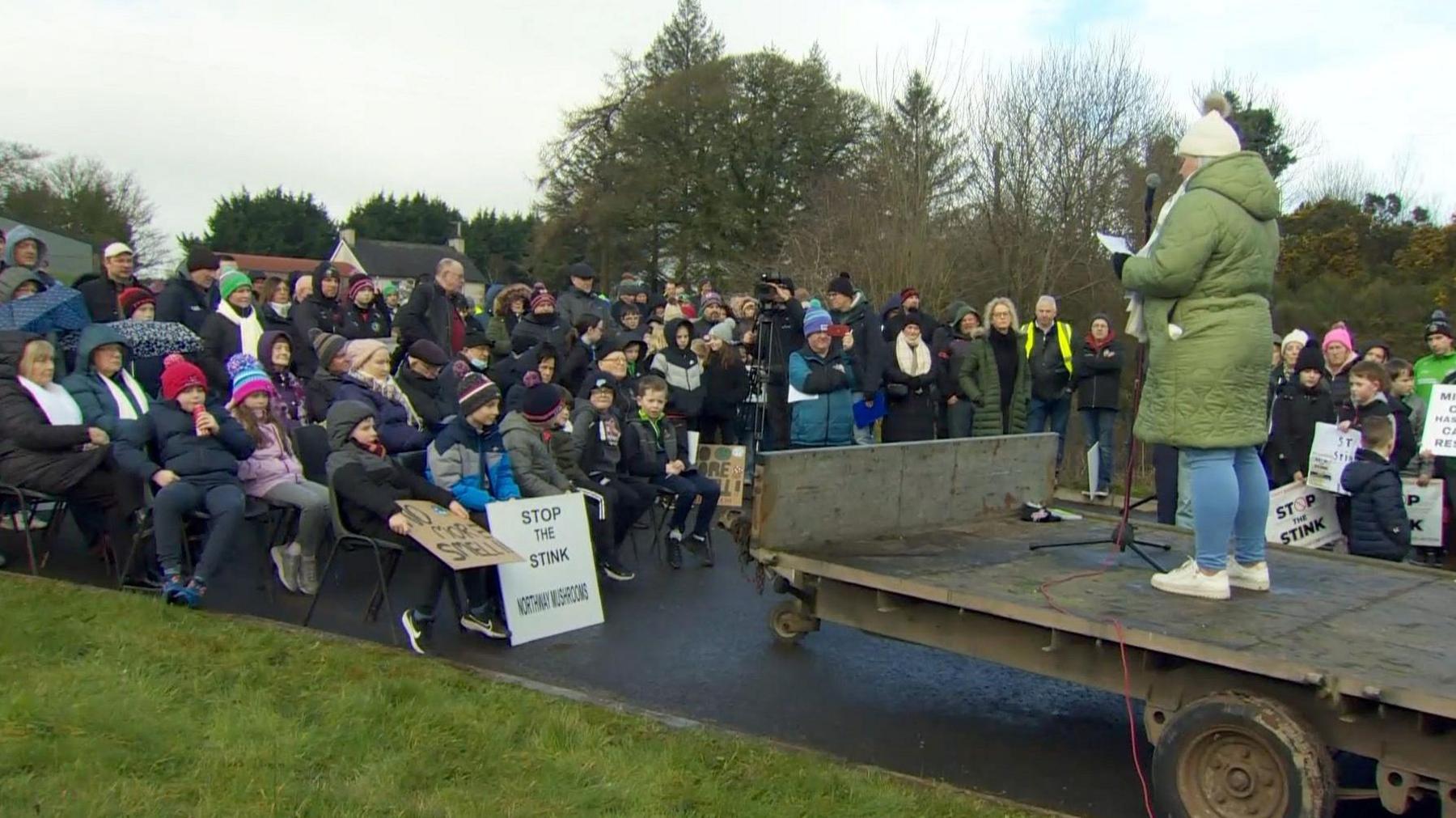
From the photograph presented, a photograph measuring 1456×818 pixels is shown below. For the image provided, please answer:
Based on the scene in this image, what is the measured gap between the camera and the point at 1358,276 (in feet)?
87.8

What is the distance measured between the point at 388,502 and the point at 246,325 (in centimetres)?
411

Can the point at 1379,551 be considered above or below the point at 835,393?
below

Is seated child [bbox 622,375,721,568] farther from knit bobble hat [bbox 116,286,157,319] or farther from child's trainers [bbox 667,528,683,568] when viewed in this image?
knit bobble hat [bbox 116,286,157,319]

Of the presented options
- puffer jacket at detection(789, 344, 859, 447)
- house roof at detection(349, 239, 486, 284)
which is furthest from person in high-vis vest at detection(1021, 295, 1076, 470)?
house roof at detection(349, 239, 486, 284)

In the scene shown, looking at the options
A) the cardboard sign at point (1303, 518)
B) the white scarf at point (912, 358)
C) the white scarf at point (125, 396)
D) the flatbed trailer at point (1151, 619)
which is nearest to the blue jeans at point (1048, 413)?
the white scarf at point (912, 358)

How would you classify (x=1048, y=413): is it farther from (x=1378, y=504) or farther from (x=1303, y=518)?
(x=1378, y=504)

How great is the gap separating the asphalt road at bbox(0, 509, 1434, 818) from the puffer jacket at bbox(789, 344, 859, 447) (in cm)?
204

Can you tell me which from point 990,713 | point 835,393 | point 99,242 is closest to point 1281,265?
point 835,393

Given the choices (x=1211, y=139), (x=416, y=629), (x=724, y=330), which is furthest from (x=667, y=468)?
(x=1211, y=139)

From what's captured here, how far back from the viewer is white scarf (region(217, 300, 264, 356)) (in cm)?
1006

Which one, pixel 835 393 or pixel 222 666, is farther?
pixel 835 393

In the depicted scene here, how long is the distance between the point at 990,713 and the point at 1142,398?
1.85 m

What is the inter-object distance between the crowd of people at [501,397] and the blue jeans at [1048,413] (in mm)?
27

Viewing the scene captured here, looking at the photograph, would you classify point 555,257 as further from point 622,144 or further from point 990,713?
point 990,713
